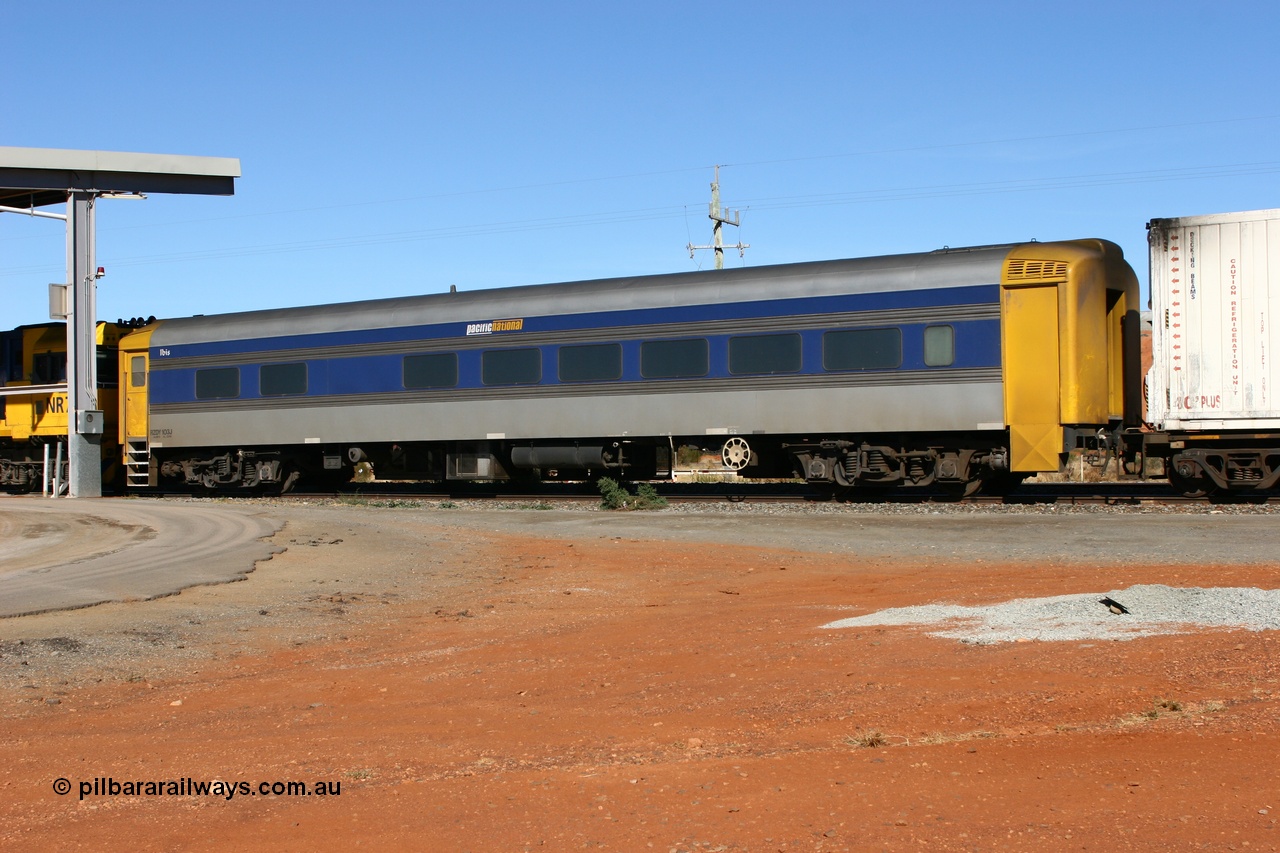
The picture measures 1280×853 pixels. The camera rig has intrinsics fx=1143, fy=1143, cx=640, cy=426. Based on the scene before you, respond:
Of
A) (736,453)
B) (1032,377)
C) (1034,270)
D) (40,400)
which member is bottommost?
(736,453)

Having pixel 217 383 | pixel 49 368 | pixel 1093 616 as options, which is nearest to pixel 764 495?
pixel 217 383

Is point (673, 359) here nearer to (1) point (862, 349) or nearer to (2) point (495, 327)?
(1) point (862, 349)

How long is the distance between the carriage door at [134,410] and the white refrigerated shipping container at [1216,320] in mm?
20107

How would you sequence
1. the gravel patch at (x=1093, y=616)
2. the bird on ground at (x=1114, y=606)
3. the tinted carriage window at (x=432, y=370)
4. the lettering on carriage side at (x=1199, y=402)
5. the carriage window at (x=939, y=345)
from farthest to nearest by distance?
the tinted carriage window at (x=432, y=370)
the carriage window at (x=939, y=345)
the lettering on carriage side at (x=1199, y=402)
the bird on ground at (x=1114, y=606)
the gravel patch at (x=1093, y=616)

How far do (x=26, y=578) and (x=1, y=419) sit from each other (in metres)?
19.1

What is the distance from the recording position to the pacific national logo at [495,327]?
2062 centimetres

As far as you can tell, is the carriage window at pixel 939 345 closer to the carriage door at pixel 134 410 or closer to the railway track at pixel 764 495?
the railway track at pixel 764 495

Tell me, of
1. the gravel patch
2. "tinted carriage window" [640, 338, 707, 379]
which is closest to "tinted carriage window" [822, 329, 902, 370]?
"tinted carriage window" [640, 338, 707, 379]

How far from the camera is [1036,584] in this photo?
998cm

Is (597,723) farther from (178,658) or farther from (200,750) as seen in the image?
(178,658)

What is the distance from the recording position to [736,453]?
19094 mm

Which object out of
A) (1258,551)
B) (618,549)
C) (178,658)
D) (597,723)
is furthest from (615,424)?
(597,723)

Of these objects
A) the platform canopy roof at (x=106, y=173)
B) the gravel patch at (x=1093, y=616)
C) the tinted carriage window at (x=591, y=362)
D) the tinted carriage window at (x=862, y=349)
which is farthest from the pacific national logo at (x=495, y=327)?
the gravel patch at (x=1093, y=616)

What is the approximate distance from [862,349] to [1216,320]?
504 cm
